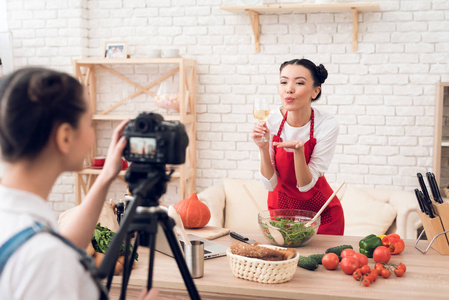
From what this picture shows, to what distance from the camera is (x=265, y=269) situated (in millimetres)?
1674

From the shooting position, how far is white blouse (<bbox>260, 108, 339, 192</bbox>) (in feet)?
8.32

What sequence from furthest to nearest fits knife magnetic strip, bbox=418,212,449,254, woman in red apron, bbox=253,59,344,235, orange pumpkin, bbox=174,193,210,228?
1. woman in red apron, bbox=253,59,344,235
2. orange pumpkin, bbox=174,193,210,228
3. knife magnetic strip, bbox=418,212,449,254

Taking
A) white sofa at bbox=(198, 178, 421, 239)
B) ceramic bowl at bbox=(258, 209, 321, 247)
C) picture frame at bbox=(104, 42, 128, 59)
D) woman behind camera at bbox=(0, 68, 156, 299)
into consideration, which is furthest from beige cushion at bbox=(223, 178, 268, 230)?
woman behind camera at bbox=(0, 68, 156, 299)

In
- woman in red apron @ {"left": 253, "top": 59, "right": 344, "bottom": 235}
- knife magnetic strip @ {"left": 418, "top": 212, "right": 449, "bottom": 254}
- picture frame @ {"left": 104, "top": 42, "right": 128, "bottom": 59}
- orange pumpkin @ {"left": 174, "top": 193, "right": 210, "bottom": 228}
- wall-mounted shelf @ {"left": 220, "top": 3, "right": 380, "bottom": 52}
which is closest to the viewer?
knife magnetic strip @ {"left": 418, "top": 212, "right": 449, "bottom": 254}

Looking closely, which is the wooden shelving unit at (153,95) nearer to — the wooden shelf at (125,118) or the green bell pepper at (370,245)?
the wooden shelf at (125,118)

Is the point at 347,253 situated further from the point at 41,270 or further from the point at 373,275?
the point at 41,270

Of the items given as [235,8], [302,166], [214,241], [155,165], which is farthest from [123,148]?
[235,8]

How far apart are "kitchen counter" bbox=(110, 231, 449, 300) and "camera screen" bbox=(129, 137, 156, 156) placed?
2.39 ft

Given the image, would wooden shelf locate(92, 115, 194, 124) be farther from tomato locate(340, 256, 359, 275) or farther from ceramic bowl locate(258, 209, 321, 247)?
tomato locate(340, 256, 359, 275)

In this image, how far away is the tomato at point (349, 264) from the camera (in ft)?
5.71

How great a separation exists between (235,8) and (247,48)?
37 cm

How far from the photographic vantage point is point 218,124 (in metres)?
4.22

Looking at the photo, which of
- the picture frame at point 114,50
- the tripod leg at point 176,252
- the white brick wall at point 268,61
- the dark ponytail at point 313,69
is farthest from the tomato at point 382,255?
the picture frame at point 114,50

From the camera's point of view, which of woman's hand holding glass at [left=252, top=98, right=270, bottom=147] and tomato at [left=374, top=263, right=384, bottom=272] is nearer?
tomato at [left=374, top=263, right=384, bottom=272]
